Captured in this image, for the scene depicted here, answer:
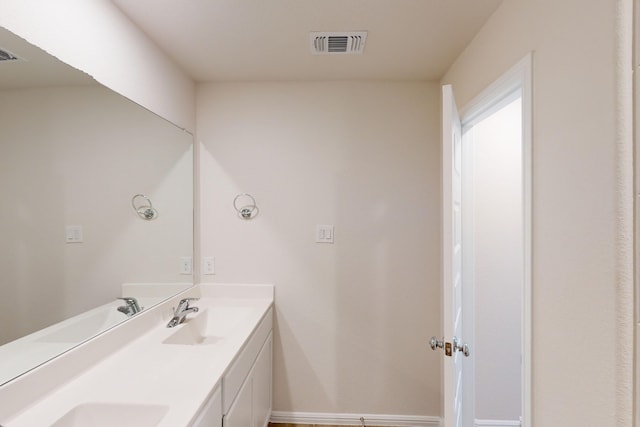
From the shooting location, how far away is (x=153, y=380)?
109 cm

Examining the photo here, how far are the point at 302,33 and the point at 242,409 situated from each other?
1.89 m

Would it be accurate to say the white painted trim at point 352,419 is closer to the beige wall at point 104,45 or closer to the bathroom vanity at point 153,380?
the bathroom vanity at point 153,380

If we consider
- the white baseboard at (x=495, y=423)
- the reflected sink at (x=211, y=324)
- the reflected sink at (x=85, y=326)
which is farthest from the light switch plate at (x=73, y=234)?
the white baseboard at (x=495, y=423)

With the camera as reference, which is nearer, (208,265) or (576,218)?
(576,218)

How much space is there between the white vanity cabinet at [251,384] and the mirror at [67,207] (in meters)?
0.61

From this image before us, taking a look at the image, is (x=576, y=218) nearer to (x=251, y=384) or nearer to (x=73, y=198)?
(x=251, y=384)

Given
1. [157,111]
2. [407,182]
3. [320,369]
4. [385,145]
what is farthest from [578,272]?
[157,111]

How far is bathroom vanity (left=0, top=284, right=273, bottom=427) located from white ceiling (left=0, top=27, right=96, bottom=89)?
3.12 ft

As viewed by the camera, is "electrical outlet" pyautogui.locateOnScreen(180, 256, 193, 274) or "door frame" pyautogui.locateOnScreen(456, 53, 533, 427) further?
"electrical outlet" pyautogui.locateOnScreen(180, 256, 193, 274)

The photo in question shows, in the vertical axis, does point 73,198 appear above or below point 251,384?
above

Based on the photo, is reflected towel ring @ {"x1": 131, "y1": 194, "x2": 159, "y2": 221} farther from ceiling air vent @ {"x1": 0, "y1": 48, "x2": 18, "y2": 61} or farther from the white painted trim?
the white painted trim

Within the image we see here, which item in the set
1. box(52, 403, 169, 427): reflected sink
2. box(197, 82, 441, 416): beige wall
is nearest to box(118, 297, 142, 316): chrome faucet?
box(52, 403, 169, 427): reflected sink

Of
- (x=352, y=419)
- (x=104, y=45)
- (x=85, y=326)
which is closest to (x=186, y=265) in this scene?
(x=85, y=326)

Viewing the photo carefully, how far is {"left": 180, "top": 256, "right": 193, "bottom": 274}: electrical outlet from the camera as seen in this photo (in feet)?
6.45
